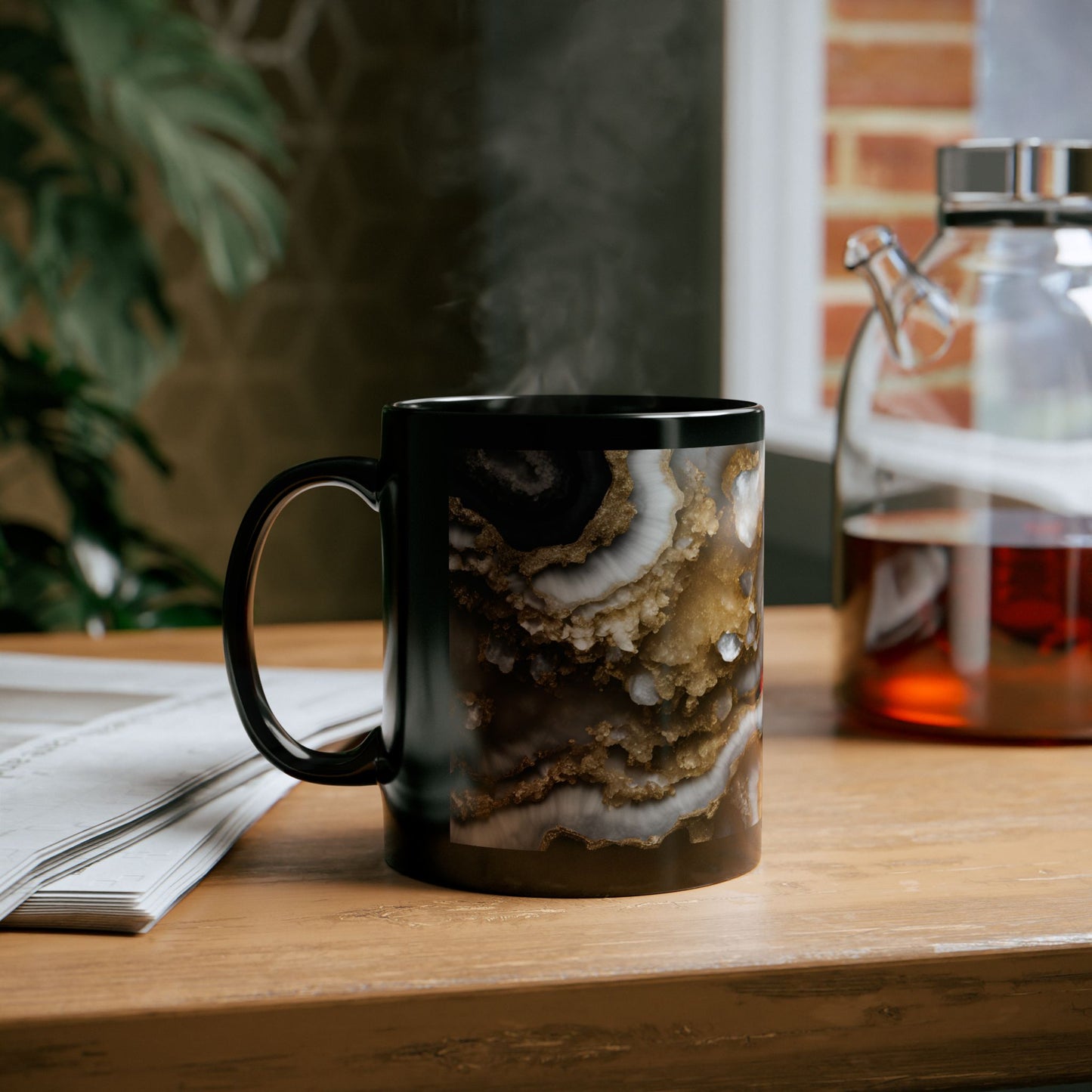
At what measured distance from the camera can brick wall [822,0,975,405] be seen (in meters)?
1.49

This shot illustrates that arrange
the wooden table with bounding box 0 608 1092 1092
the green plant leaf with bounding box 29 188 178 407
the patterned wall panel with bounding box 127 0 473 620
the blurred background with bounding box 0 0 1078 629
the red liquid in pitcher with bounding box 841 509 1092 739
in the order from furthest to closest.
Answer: the patterned wall panel with bounding box 127 0 473 620 < the green plant leaf with bounding box 29 188 178 407 < the blurred background with bounding box 0 0 1078 629 < the red liquid in pitcher with bounding box 841 509 1092 739 < the wooden table with bounding box 0 608 1092 1092

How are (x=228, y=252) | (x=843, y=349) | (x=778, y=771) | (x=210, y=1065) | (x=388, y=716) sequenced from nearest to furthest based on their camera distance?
1. (x=210, y=1065)
2. (x=388, y=716)
3. (x=778, y=771)
4. (x=843, y=349)
5. (x=228, y=252)

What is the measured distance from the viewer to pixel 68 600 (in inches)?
52.2

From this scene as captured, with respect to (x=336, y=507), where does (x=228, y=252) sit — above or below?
above

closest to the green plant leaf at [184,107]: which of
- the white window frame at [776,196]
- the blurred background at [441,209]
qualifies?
the blurred background at [441,209]

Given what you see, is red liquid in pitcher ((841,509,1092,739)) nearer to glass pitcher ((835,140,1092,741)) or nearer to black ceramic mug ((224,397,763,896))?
glass pitcher ((835,140,1092,741))

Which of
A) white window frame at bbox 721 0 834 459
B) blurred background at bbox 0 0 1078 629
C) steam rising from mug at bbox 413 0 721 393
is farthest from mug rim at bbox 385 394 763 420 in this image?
white window frame at bbox 721 0 834 459

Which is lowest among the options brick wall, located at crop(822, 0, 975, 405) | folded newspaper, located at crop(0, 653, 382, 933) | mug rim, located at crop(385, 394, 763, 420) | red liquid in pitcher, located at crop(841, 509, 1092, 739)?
folded newspaper, located at crop(0, 653, 382, 933)

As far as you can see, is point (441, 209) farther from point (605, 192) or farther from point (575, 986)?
point (575, 986)

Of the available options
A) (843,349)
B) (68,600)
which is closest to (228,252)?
(68,600)

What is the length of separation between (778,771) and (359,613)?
240cm

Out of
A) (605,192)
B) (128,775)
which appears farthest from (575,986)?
(605,192)

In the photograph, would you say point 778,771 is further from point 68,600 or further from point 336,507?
point 336,507

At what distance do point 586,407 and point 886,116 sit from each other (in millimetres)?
1165
